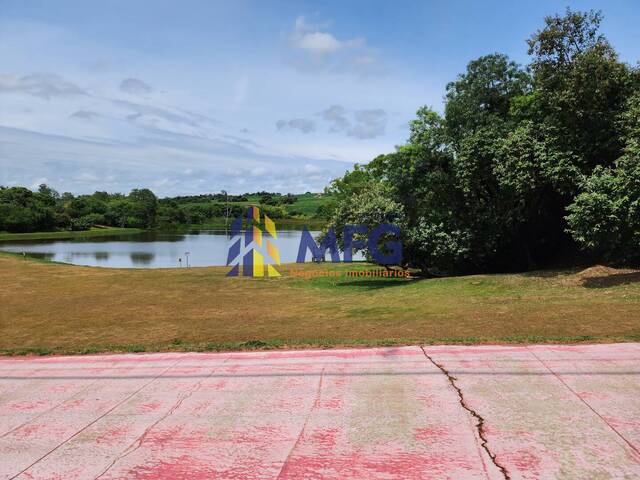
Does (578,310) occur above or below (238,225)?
below

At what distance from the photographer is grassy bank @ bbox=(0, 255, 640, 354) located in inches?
334

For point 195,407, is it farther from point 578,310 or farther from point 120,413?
point 578,310

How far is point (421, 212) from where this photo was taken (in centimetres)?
1988

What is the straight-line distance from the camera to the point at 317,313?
1234cm

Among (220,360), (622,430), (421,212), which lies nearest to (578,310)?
(622,430)

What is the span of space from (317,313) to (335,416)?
749 centimetres

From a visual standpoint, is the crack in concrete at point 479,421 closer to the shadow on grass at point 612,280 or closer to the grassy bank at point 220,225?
the shadow on grass at point 612,280

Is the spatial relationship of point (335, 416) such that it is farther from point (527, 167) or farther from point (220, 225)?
point (220, 225)

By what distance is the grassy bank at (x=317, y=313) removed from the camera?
8.48 meters

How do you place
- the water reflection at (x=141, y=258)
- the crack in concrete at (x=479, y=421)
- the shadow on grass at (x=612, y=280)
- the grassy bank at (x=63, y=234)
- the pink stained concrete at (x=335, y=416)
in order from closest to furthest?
the crack in concrete at (x=479, y=421)
the pink stained concrete at (x=335, y=416)
the shadow on grass at (x=612, y=280)
the water reflection at (x=141, y=258)
the grassy bank at (x=63, y=234)

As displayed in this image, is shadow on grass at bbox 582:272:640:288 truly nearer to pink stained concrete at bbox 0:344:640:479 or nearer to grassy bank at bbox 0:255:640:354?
grassy bank at bbox 0:255:640:354

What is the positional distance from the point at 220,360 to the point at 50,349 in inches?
151

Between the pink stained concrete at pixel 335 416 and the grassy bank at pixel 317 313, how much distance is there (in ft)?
4.12

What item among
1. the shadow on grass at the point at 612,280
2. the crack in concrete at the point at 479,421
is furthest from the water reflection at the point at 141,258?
the crack in concrete at the point at 479,421
